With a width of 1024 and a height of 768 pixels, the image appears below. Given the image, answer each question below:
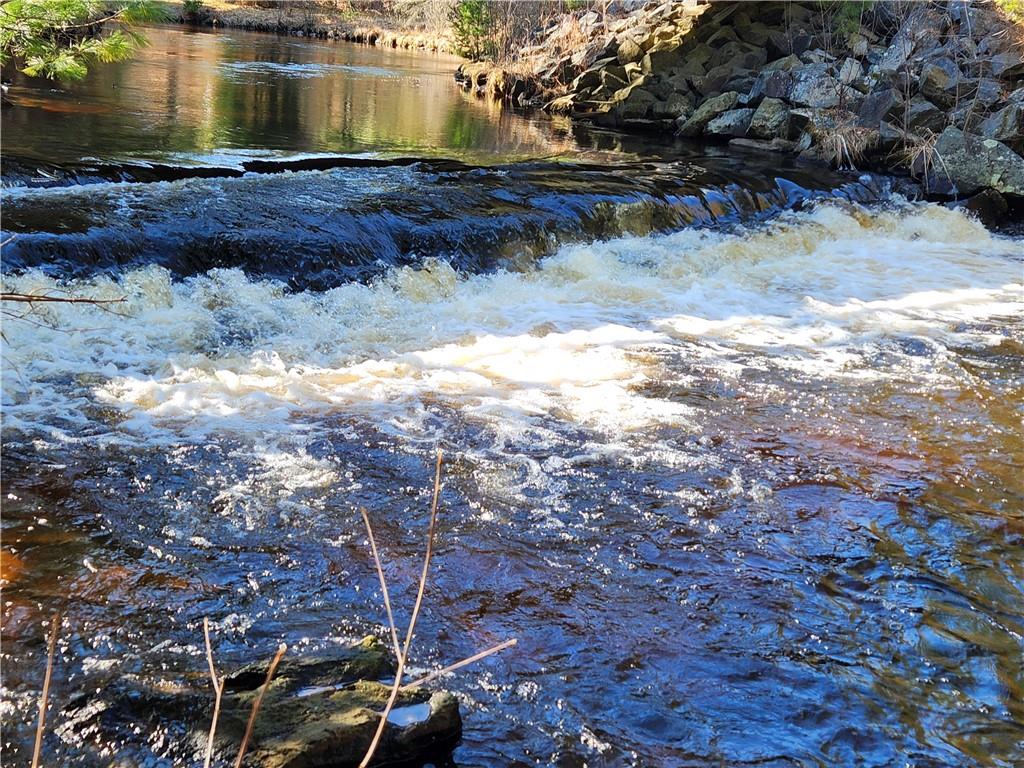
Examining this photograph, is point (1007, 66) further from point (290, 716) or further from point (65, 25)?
point (290, 716)

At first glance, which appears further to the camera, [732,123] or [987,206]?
[732,123]

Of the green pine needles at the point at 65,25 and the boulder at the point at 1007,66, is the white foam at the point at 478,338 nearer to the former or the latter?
the green pine needles at the point at 65,25

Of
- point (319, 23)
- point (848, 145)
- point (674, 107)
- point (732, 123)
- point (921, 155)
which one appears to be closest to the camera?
point (921, 155)

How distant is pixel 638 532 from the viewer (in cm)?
408

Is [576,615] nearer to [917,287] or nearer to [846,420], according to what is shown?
[846,420]

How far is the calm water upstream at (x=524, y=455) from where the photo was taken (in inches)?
121

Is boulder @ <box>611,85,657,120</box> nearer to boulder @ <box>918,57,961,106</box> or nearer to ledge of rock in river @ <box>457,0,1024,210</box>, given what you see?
ledge of rock in river @ <box>457,0,1024,210</box>

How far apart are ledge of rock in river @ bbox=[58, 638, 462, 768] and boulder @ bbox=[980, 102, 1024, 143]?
44.5 ft

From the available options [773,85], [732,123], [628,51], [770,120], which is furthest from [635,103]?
[770,120]

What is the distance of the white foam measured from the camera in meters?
5.13

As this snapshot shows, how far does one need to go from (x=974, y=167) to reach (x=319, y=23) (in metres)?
29.4

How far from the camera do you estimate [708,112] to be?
51.1 ft

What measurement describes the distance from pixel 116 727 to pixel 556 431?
2.93 m

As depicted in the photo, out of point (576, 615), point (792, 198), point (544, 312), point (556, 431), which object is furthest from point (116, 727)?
point (792, 198)
